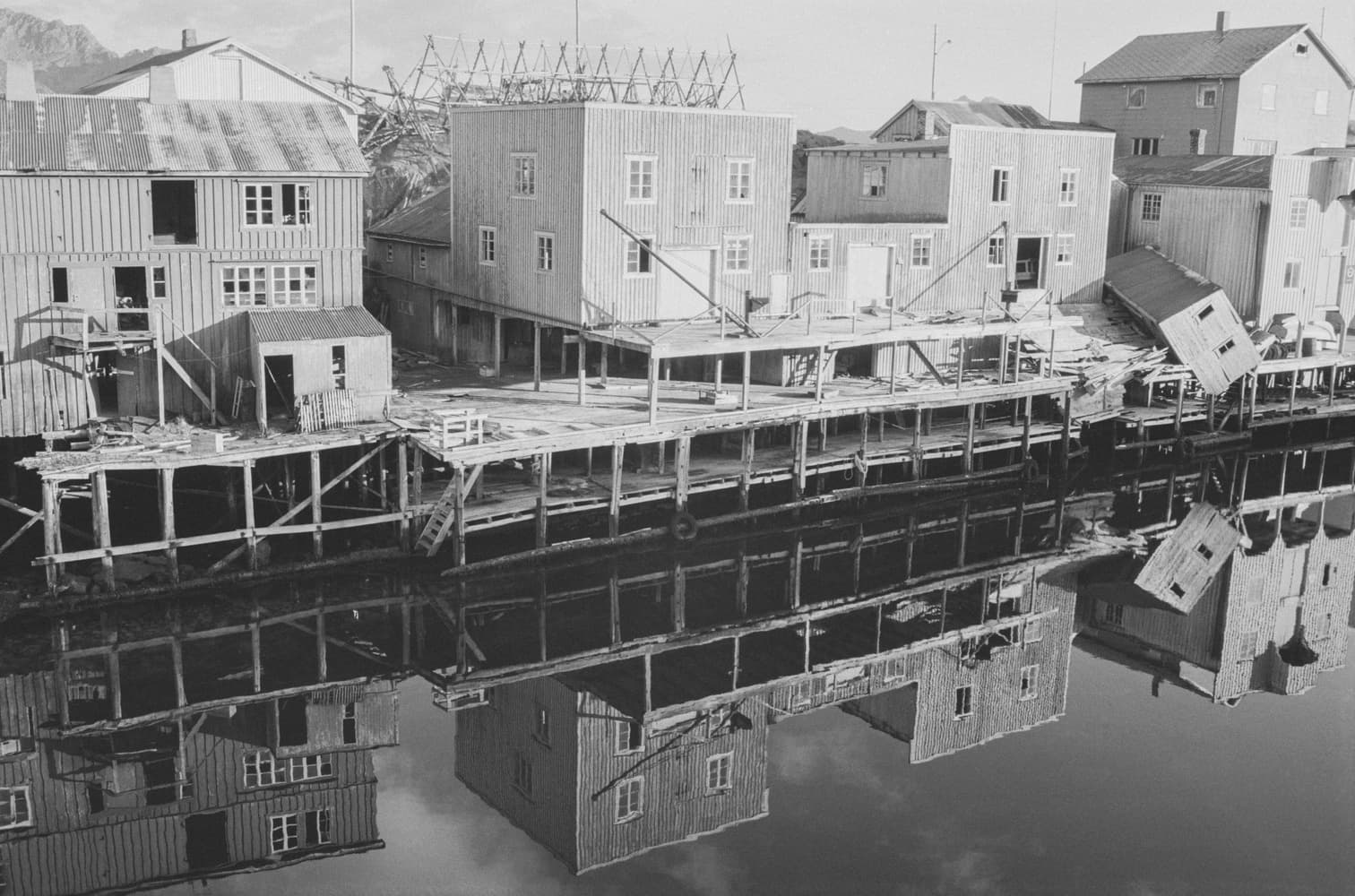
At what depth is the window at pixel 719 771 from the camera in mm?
24062

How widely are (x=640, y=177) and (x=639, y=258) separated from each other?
86.0 inches

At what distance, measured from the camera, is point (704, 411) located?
3628 centimetres

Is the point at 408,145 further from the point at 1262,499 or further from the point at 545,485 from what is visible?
the point at 1262,499

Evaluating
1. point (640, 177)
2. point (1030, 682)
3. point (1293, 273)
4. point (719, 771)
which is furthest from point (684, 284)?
point (1293, 273)

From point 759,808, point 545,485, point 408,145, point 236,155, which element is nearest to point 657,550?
point 545,485

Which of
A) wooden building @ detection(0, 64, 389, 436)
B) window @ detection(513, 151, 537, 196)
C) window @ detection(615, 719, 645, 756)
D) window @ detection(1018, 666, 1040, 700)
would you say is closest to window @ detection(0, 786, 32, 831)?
window @ detection(615, 719, 645, 756)

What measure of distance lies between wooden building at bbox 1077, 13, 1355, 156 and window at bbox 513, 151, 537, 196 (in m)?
32.5

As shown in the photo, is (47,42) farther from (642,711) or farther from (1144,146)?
(642,711)

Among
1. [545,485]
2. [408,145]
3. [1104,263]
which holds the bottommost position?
[545,485]

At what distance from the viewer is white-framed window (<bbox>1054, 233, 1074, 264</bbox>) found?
155 ft

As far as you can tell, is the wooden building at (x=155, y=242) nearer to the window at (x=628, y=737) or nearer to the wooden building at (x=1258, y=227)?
the window at (x=628, y=737)

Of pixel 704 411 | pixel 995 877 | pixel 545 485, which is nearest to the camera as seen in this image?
pixel 995 877

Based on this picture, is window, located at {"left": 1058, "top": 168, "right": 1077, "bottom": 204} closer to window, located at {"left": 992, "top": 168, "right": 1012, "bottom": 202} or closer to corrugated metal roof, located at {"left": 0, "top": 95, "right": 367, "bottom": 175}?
window, located at {"left": 992, "top": 168, "right": 1012, "bottom": 202}

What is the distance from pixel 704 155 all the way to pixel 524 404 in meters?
8.64
